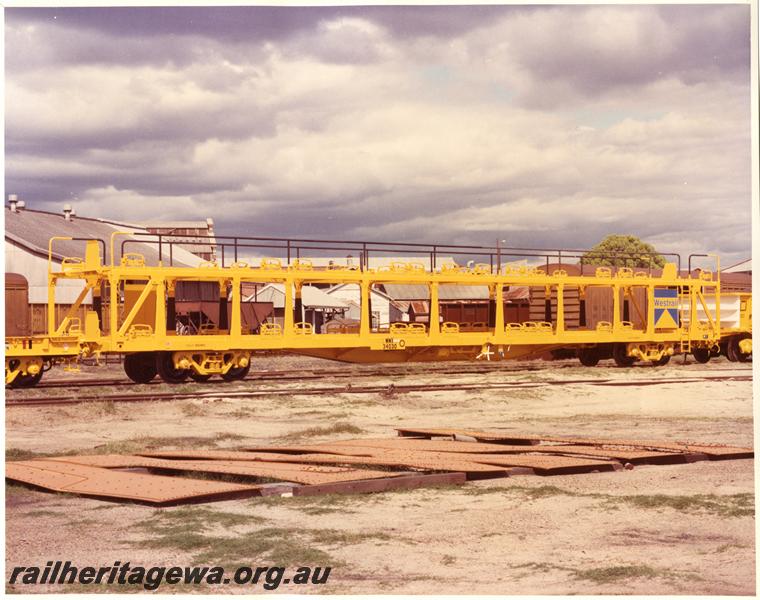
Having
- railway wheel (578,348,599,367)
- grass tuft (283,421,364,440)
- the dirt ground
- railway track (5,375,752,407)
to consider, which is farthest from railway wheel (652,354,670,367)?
grass tuft (283,421,364,440)

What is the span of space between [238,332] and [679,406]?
10806 mm

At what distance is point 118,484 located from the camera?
982cm

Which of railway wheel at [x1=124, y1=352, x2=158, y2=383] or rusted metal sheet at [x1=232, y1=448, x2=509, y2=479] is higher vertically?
railway wheel at [x1=124, y1=352, x2=158, y2=383]

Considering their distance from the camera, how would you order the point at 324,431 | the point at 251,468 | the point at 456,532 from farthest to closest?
the point at 324,431 < the point at 251,468 < the point at 456,532

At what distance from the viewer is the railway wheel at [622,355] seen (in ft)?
97.9

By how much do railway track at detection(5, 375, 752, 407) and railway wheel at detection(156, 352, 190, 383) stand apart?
171 cm

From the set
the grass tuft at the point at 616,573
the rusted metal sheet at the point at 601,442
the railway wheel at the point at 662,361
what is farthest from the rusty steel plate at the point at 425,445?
the railway wheel at the point at 662,361

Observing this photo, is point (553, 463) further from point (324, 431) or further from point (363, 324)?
point (363, 324)

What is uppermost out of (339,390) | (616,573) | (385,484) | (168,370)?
(168,370)

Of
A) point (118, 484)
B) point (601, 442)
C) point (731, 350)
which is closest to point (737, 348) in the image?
point (731, 350)

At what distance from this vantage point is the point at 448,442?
13156mm

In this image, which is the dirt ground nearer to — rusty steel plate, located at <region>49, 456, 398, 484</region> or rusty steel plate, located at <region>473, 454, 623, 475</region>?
rusty steel plate, located at <region>473, 454, 623, 475</region>

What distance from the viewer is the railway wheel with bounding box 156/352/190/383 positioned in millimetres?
22469

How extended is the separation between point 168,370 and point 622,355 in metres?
15.3
